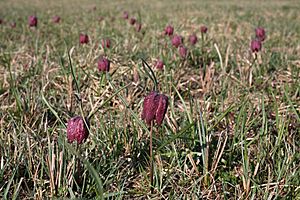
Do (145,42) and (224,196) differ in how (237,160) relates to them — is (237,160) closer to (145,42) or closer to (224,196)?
(224,196)

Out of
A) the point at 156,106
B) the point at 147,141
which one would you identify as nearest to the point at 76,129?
the point at 156,106

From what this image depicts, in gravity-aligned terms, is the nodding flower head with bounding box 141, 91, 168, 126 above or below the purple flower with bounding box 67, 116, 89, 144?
above

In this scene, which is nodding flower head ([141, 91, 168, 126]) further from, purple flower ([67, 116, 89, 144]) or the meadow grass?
purple flower ([67, 116, 89, 144])

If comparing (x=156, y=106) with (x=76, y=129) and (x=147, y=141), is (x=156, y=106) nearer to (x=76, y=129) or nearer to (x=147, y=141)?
(x=76, y=129)

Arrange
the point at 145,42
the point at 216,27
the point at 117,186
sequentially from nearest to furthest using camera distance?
the point at 117,186 → the point at 145,42 → the point at 216,27

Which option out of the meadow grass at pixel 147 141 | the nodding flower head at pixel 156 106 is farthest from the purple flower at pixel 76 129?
the nodding flower head at pixel 156 106

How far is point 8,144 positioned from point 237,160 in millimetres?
938

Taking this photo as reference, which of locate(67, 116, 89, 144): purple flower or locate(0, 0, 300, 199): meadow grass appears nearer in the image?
locate(67, 116, 89, 144): purple flower

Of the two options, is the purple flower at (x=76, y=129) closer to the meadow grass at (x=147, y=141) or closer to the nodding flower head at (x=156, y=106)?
the meadow grass at (x=147, y=141)

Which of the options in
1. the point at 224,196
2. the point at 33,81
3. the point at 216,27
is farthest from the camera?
the point at 216,27

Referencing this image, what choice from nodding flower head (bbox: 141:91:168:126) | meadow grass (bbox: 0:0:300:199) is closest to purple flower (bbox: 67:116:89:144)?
meadow grass (bbox: 0:0:300:199)

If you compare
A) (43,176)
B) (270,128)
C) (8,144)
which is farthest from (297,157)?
(8,144)

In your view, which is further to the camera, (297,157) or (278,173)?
(297,157)

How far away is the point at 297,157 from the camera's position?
153cm
